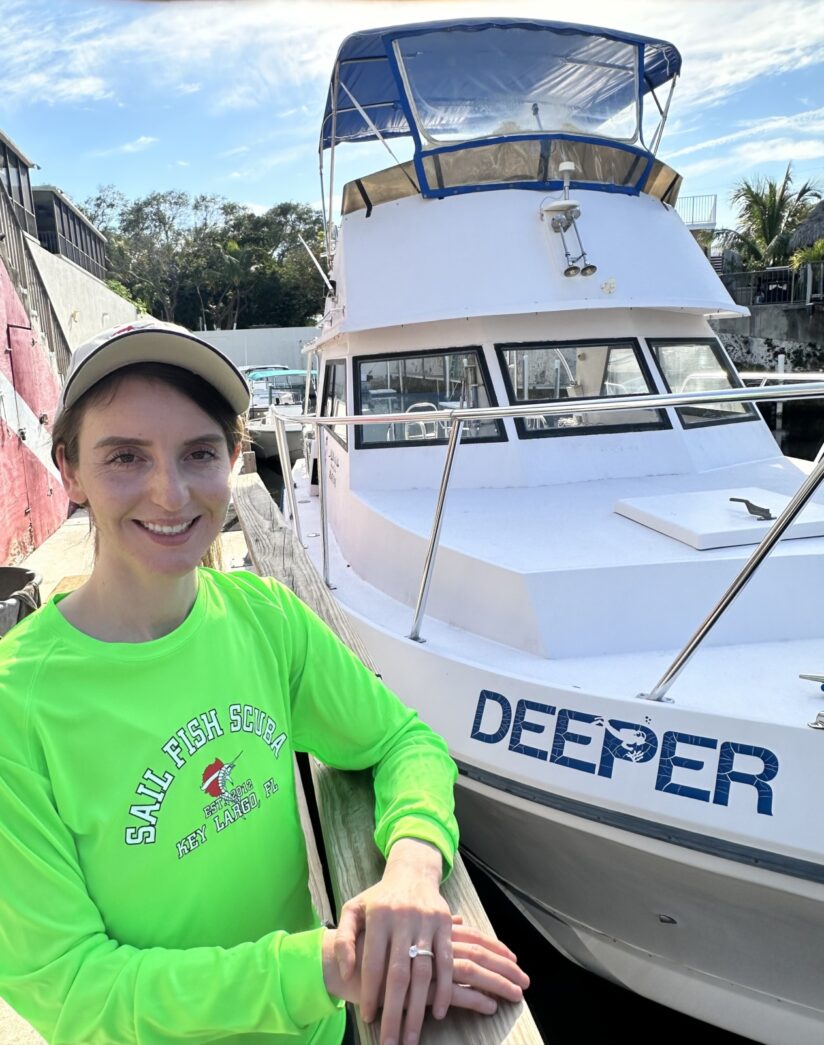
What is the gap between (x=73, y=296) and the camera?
12398 mm

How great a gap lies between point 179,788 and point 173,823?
5cm

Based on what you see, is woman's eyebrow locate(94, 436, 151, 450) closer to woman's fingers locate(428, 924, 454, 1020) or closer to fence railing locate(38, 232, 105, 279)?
woman's fingers locate(428, 924, 454, 1020)

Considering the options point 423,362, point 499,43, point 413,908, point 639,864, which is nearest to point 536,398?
point 423,362

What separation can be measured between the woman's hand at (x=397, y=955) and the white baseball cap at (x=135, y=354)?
83 centimetres

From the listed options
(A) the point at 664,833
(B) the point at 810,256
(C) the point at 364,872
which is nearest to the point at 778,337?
(B) the point at 810,256

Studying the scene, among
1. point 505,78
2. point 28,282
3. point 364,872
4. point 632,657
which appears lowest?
point 632,657

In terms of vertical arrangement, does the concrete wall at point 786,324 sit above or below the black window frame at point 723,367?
above

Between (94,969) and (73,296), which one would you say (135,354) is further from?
(73,296)

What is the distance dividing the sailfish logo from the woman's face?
0.96ft

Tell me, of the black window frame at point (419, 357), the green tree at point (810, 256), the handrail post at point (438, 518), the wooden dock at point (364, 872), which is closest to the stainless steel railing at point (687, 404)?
the handrail post at point (438, 518)

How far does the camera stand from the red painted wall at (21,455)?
7.51 metres

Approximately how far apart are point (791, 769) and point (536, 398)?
111 inches

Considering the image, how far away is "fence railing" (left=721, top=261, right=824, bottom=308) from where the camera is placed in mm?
20141

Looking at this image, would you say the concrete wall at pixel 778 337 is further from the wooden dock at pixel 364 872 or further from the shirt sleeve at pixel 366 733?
the shirt sleeve at pixel 366 733
